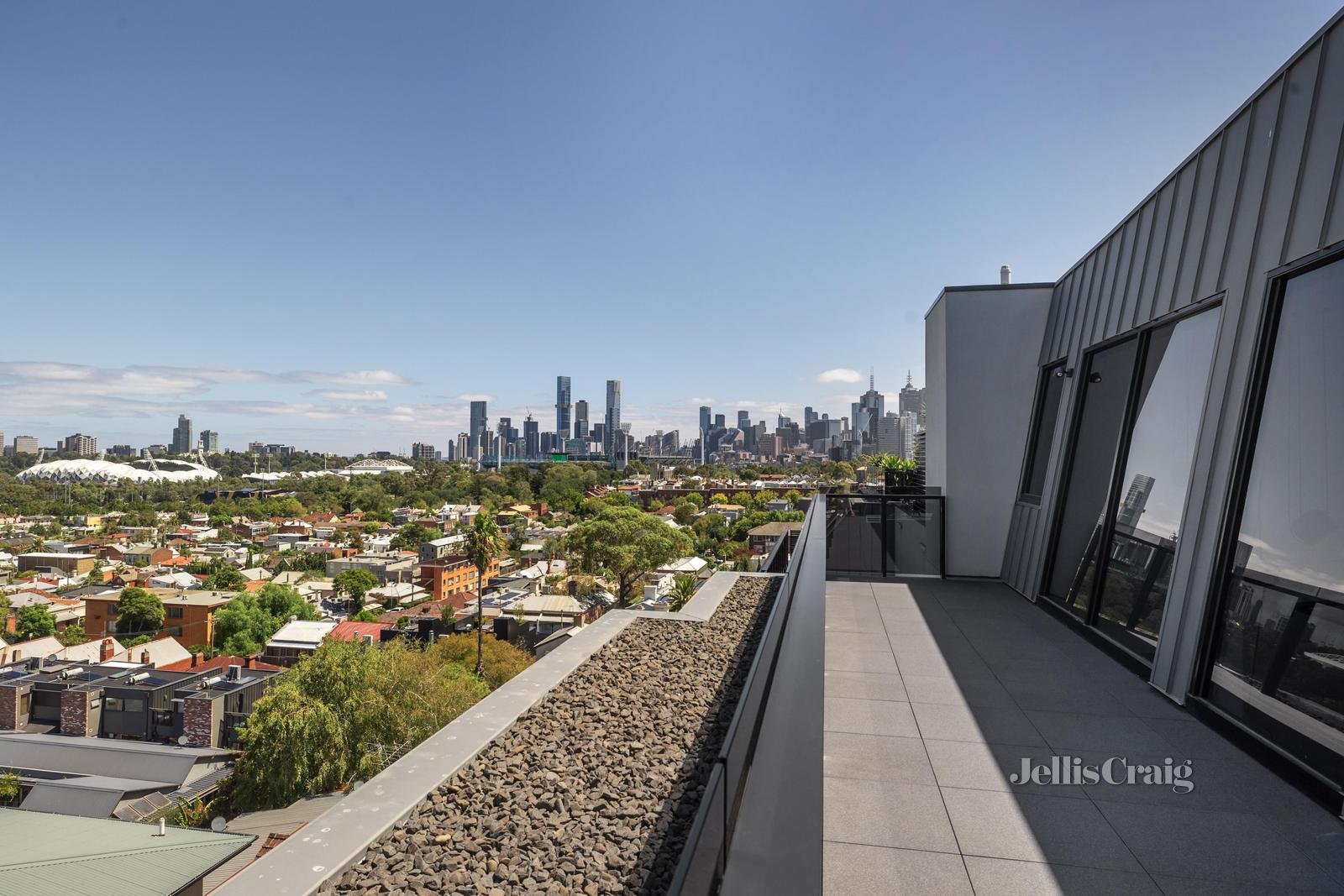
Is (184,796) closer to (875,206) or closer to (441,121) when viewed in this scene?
(441,121)

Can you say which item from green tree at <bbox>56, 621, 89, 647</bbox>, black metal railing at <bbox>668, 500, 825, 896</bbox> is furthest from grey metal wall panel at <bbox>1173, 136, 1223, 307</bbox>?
green tree at <bbox>56, 621, 89, 647</bbox>

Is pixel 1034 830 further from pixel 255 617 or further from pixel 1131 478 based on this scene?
pixel 255 617

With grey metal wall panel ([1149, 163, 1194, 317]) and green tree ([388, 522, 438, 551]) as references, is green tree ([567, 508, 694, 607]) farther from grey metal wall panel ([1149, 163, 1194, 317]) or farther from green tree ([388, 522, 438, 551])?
green tree ([388, 522, 438, 551])

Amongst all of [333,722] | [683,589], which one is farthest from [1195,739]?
[683,589]

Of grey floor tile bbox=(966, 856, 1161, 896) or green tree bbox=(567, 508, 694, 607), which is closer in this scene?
grey floor tile bbox=(966, 856, 1161, 896)

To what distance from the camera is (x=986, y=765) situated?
3084 millimetres

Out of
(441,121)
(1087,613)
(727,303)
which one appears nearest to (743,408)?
(727,303)

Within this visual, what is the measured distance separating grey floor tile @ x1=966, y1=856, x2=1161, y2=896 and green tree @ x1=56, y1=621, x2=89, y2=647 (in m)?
44.4

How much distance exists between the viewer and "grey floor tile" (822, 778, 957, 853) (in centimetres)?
244

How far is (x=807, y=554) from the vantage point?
2.57 meters

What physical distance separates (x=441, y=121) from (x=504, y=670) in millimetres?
18665

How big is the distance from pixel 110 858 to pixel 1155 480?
1005 cm

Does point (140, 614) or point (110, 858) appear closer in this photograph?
point (110, 858)

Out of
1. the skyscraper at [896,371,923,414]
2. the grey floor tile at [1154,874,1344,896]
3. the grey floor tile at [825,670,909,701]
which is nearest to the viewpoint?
the grey floor tile at [1154,874,1344,896]
